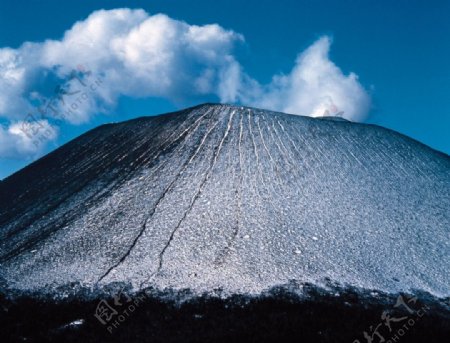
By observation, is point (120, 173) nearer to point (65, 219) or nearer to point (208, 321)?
point (65, 219)

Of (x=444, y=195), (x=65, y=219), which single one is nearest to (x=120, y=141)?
(x=65, y=219)

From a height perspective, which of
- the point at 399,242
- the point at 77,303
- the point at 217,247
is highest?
the point at 399,242

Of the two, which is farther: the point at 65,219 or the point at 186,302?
the point at 65,219

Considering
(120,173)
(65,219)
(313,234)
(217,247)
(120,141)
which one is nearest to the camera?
(217,247)
